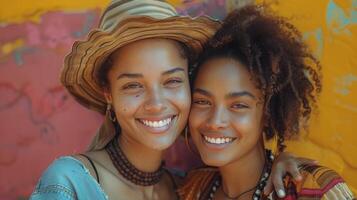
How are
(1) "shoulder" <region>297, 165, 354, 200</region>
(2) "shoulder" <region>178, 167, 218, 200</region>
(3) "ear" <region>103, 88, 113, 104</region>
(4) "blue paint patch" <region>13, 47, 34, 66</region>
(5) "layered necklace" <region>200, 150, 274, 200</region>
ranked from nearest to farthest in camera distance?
(1) "shoulder" <region>297, 165, 354, 200</region>, (5) "layered necklace" <region>200, 150, 274, 200</region>, (3) "ear" <region>103, 88, 113, 104</region>, (2) "shoulder" <region>178, 167, 218, 200</region>, (4) "blue paint patch" <region>13, 47, 34, 66</region>

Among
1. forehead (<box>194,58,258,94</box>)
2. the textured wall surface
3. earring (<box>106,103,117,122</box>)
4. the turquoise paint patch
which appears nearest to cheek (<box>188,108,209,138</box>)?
forehead (<box>194,58,258,94</box>)

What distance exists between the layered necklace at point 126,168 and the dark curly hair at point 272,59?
0.47 meters

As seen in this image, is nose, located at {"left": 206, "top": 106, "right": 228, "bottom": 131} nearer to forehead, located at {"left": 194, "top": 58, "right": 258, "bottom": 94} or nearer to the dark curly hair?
forehead, located at {"left": 194, "top": 58, "right": 258, "bottom": 94}

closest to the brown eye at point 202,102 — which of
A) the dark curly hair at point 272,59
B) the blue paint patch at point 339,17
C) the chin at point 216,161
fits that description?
the dark curly hair at point 272,59

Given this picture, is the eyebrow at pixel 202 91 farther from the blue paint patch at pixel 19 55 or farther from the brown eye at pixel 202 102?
the blue paint patch at pixel 19 55

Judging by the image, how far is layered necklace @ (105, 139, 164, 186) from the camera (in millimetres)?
3104

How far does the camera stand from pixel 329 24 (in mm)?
3490

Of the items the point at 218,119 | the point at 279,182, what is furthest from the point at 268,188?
the point at 218,119

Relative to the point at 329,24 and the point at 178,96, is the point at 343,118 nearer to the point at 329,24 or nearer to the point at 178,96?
the point at 329,24

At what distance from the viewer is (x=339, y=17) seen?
3459 millimetres

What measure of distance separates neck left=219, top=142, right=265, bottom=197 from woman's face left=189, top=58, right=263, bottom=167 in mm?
84

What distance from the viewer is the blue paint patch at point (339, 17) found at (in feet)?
11.3

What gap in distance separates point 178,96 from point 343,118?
0.99m

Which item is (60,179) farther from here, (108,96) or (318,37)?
(318,37)
